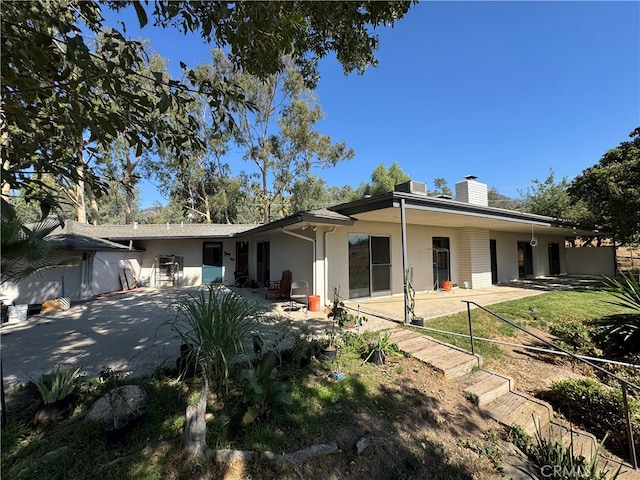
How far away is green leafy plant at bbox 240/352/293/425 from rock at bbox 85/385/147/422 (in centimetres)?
103

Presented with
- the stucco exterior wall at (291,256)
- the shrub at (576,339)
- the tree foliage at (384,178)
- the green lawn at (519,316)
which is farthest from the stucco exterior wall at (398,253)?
the tree foliage at (384,178)

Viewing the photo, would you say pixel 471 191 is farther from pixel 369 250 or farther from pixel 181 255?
pixel 181 255

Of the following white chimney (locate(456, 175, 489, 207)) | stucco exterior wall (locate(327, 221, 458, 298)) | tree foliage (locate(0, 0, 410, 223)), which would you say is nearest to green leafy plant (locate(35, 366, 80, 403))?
tree foliage (locate(0, 0, 410, 223))

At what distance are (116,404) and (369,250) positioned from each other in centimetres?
735

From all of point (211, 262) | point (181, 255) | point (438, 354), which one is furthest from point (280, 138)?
point (438, 354)

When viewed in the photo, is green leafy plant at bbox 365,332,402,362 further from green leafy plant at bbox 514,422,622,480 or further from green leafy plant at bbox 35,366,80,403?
green leafy plant at bbox 35,366,80,403

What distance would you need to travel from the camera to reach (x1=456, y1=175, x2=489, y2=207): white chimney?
10.8 metres

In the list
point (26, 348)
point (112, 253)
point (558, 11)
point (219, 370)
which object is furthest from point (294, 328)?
point (112, 253)

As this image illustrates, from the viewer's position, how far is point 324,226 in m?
7.74

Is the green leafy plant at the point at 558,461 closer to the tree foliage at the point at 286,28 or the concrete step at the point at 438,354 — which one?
the concrete step at the point at 438,354

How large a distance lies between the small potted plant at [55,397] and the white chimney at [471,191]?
1184 cm

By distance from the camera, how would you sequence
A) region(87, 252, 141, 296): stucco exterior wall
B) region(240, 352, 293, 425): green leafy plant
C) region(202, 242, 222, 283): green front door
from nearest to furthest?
region(240, 352, 293, 425): green leafy plant → region(87, 252, 141, 296): stucco exterior wall → region(202, 242, 222, 283): green front door

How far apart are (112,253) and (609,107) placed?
18.7 meters

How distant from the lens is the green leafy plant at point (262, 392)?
101 inches
